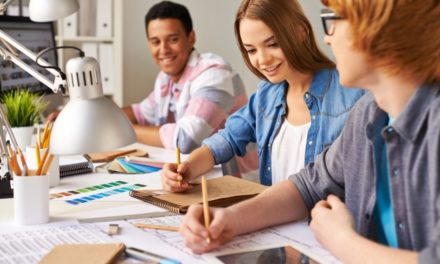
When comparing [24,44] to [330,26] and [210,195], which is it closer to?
[210,195]

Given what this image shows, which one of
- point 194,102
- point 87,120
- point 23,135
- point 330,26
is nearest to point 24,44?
point 23,135

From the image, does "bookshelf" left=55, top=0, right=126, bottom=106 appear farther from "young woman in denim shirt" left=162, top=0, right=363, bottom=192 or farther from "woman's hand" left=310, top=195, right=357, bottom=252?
"woman's hand" left=310, top=195, right=357, bottom=252

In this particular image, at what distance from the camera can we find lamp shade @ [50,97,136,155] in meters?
0.97

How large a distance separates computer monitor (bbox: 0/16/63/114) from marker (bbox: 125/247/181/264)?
4.83ft

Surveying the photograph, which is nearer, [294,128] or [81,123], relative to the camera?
[81,123]

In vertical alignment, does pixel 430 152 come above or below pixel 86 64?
below

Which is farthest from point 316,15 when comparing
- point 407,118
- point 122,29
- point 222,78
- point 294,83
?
point 407,118

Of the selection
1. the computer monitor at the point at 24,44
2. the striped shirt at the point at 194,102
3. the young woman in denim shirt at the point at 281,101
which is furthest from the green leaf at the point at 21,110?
the young woman in denim shirt at the point at 281,101

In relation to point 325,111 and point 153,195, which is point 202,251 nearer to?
point 153,195

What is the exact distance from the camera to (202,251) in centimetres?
104

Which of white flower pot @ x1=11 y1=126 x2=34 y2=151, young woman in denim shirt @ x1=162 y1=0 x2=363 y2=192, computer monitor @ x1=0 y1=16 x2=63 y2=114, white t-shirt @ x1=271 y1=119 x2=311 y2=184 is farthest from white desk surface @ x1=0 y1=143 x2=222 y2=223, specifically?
computer monitor @ x1=0 y1=16 x2=63 y2=114

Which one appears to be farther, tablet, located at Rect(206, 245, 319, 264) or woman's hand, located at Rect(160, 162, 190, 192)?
woman's hand, located at Rect(160, 162, 190, 192)

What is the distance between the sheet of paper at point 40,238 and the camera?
1.02 m

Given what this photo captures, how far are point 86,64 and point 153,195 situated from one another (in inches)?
19.9
